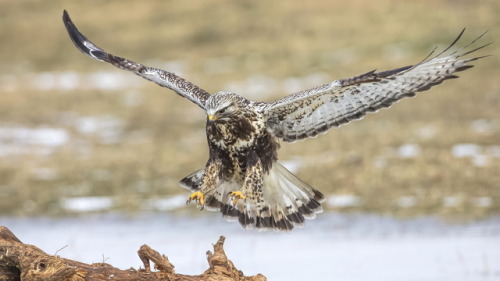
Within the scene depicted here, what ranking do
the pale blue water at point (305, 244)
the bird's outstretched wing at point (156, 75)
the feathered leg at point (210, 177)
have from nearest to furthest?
the feathered leg at point (210, 177), the bird's outstretched wing at point (156, 75), the pale blue water at point (305, 244)

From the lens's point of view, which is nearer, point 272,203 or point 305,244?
point 272,203

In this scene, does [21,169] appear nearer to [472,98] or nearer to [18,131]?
[18,131]

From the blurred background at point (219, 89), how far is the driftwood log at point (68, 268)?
2838 millimetres

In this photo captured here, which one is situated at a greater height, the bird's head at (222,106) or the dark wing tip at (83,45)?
the dark wing tip at (83,45)

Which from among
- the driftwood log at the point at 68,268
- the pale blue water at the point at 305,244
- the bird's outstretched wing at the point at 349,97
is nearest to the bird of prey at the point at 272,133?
the bird's outstretched wing at the point at 349,97

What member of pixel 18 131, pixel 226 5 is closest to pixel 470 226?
→ pixel 18 131

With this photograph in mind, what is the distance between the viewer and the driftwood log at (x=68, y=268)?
18.6 ft

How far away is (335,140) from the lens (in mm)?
16953

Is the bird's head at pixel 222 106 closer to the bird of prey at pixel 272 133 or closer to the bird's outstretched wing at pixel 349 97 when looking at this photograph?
the bird of prey at pixel 272 133

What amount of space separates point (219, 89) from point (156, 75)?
1593cm

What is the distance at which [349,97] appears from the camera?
26.5 feet

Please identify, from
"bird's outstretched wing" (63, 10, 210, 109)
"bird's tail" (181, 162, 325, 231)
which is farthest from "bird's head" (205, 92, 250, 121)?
"bird's tail" (181, 162, 325, 231)

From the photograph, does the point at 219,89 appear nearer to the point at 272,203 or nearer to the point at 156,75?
the point at 156,75

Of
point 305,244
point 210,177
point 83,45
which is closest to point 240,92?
point 305,244
